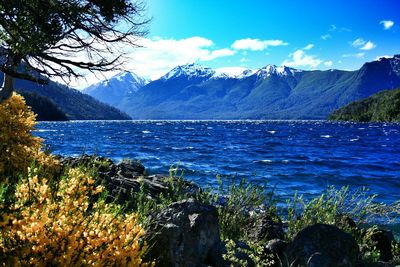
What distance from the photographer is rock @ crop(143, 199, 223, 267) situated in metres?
5.00

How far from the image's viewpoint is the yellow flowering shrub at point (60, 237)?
3162 mm

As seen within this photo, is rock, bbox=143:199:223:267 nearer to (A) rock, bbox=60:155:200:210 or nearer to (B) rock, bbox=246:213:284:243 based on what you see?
(B) rock, bbox=246:213:284:243

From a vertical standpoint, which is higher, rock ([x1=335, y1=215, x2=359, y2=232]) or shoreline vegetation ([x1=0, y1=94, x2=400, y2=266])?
shoreline vegetation ([x1=0, y1=94, x2=400, y2=266])

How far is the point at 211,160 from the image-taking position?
37.1 meters

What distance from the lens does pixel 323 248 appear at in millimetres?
6629

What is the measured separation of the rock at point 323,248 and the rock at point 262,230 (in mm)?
1211

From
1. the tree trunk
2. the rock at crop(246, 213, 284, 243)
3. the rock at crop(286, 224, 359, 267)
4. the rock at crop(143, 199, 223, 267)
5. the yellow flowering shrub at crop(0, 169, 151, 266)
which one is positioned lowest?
the rock at crop(246, 213, 284, 243)

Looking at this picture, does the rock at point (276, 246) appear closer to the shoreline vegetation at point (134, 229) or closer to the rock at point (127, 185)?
the shoreline vegetation at point (134, 229)

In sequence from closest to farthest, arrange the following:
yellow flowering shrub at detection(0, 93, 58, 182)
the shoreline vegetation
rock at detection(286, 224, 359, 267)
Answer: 1. the shoreline vegetation
2. rock at detection(286, 224, 359, 267)
3. yellow flowering shrub at detection(0, 93, 58, 182)

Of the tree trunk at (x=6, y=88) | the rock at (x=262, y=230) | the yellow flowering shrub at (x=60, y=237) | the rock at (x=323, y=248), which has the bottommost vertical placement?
the rock at (x=262, y=230)

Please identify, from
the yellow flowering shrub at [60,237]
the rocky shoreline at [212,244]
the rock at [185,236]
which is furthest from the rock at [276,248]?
the yellow flowering shrub at [60,237]

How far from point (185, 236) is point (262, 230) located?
Result: 11.2 feet

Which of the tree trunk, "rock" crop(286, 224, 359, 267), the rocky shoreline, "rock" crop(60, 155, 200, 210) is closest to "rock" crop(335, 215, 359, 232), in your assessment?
the rocky shoreline

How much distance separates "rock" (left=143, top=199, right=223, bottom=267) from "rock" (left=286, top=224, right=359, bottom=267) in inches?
60.6
